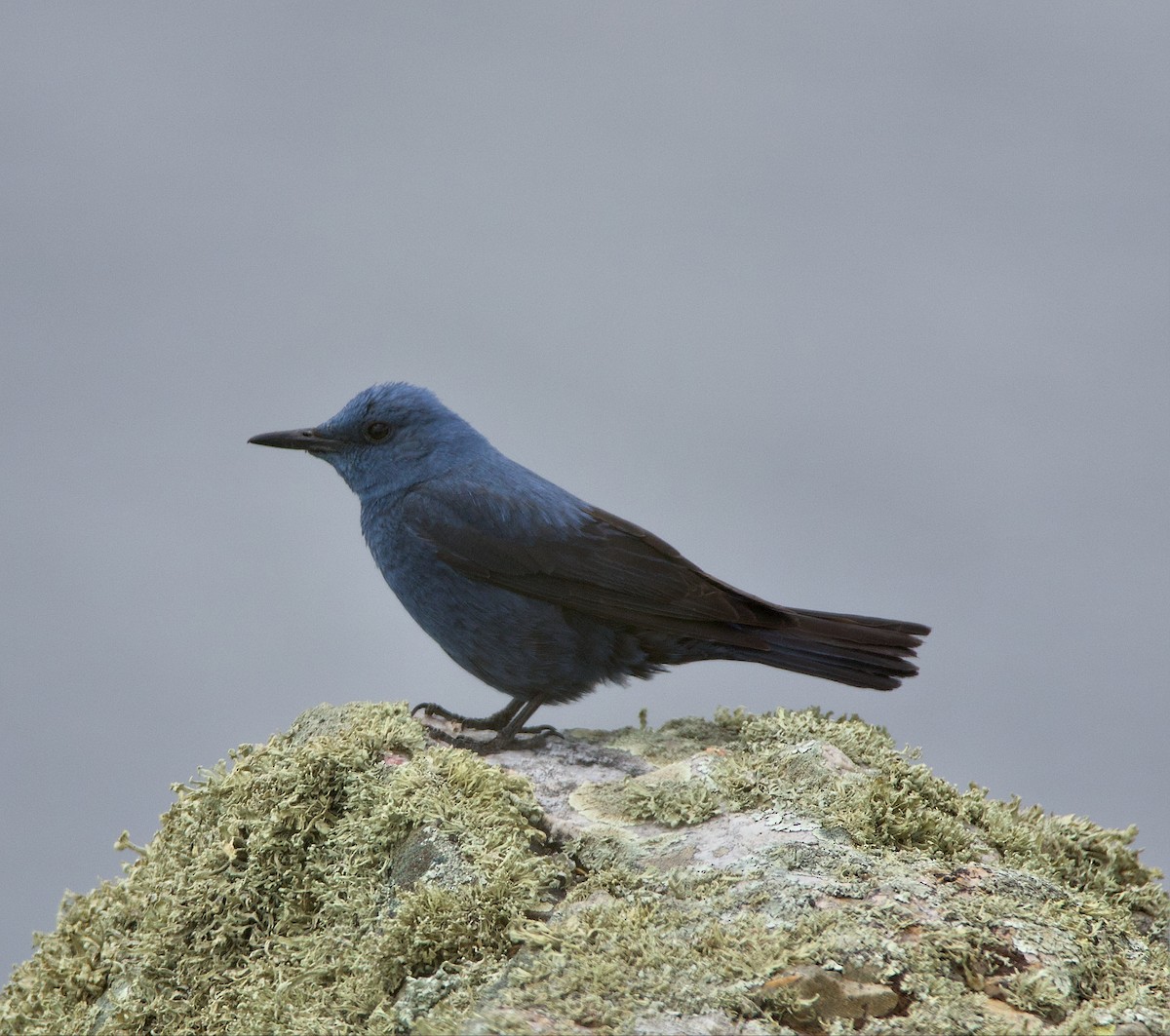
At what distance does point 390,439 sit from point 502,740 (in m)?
1.28

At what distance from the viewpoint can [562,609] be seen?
484 cm

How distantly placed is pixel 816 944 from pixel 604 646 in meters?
1.94

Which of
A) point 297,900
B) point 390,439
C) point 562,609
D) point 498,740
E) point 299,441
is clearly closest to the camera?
point 297,900

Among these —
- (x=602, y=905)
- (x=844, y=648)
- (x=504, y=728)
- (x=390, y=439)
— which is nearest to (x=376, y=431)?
(x=390, y=439)

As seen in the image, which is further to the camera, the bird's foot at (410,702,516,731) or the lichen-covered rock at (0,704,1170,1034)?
the bird's foot at (410,702,516,731)

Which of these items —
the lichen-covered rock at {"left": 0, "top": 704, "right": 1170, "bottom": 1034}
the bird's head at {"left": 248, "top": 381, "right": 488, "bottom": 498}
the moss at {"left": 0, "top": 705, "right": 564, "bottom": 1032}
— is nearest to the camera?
the lichen-covered rock at {"left": 0, "top": 704, "right": 1170, "bottom": 1034}

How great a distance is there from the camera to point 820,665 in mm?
4785

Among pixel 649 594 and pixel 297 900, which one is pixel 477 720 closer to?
pixel 649 594

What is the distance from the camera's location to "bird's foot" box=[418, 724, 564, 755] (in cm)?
467

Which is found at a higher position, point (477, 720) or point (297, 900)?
point (477, 720)

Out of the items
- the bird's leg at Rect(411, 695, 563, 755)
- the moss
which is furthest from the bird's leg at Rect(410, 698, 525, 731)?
the moss

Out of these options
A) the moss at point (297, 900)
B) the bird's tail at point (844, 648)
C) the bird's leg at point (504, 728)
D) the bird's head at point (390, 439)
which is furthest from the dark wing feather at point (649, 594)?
the moss at point (297, 900)

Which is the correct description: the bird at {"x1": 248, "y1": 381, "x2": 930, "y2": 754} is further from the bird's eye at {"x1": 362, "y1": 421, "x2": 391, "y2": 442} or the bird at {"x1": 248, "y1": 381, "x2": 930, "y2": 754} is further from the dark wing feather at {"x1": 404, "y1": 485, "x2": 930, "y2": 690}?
the bird's eye at {"x1": 362, "y1": 421, "x2": 391, "y2": 442}

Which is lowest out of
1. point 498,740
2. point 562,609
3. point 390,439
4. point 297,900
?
point 297,900
